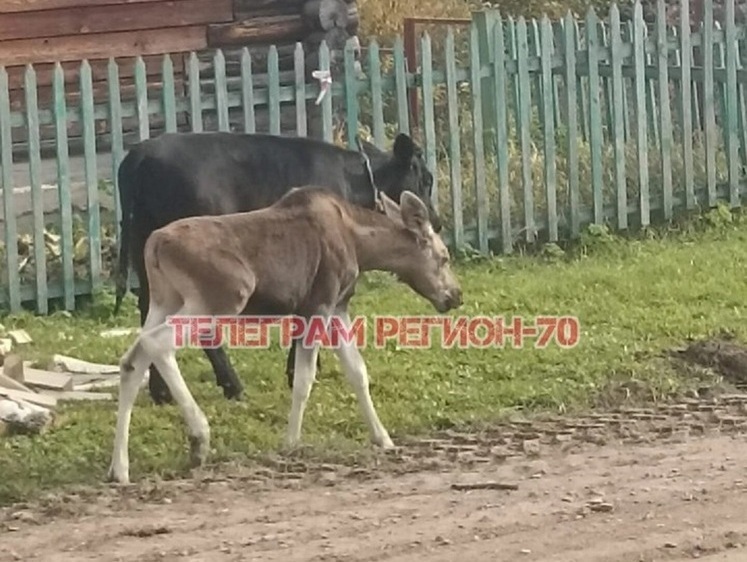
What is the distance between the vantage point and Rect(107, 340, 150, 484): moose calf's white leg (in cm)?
784

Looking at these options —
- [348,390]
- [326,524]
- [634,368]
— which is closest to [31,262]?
[348,390]

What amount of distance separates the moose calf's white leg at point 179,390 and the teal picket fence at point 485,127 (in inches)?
172

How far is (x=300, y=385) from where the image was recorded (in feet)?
27.2

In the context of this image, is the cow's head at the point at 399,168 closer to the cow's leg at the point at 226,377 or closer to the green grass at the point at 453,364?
the green grass at the point at 453,364

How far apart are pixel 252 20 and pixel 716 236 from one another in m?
5.32

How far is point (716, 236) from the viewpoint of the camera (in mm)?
14250

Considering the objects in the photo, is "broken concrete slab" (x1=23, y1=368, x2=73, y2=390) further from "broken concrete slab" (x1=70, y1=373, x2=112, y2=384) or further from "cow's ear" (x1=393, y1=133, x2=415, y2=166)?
"cow's ear" (x1=393, y1=133, x2=415, y2=166)

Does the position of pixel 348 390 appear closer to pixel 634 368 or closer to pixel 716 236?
pixel 634 368

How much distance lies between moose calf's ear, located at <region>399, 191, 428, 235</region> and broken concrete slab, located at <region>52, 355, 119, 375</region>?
89.2 inches

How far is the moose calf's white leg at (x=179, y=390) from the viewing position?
310 inches

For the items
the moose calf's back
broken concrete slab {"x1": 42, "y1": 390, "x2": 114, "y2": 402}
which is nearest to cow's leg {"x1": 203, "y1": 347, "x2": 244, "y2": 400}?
broken concrete slab {"x1": 42, "y1": 390, "x2": 114, "y2": 402}

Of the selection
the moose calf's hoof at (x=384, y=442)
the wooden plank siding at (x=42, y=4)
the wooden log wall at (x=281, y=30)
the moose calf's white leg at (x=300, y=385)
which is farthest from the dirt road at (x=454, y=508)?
the wooden log wall at (x=281, y=30)

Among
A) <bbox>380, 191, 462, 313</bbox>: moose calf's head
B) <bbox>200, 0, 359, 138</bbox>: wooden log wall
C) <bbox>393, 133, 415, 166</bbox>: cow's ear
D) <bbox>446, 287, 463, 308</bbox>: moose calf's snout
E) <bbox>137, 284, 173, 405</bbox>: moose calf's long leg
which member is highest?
<bbox>200, 0, 359, 138</bbox>: wooden log wall

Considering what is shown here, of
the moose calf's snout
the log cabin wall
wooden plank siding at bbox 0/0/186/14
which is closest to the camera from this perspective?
the moose calf's snout
